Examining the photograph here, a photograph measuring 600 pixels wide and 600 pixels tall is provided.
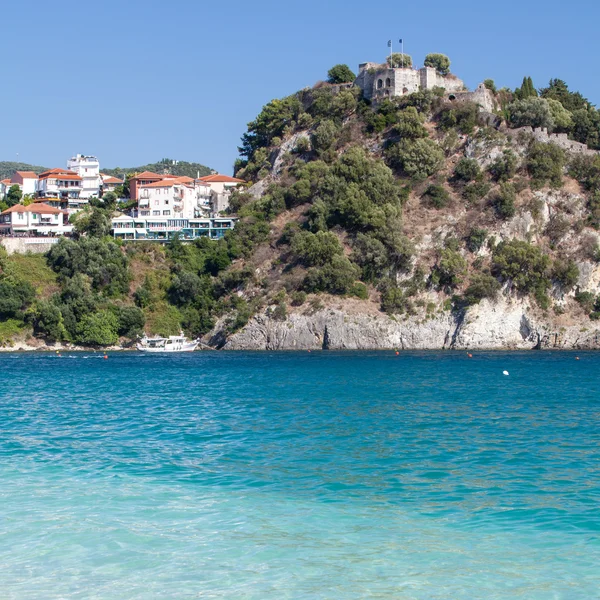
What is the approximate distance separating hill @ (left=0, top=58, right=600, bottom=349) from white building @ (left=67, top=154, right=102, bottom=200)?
16.1 meters

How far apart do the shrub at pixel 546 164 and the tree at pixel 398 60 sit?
20737 mm

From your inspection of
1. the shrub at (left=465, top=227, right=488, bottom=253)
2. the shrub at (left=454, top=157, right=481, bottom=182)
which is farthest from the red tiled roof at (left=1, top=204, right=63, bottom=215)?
the shrub at (left=465, top=227, right=488, bottom=253)

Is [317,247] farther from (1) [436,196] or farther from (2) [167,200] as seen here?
(2) [167,200]

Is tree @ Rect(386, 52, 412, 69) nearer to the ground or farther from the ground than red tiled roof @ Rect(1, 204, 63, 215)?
farther from the ground

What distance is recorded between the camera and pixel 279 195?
8506 centimetres

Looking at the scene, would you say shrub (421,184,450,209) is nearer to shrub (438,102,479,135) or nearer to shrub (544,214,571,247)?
shrub (438,102,479,135)

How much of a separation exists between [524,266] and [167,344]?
31.3 metres

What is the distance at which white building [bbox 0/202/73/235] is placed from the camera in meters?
87.2

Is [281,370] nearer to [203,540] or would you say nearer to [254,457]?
[254,457]

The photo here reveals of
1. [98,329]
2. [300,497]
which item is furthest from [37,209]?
[300,497]

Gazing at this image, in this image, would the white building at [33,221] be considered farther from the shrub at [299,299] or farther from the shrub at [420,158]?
the shrub at [420,158]

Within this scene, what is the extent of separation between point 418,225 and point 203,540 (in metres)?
66.7

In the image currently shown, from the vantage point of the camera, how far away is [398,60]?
307 feet

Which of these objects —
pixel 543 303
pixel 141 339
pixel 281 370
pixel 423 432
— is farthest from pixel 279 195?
pixel 423 432
